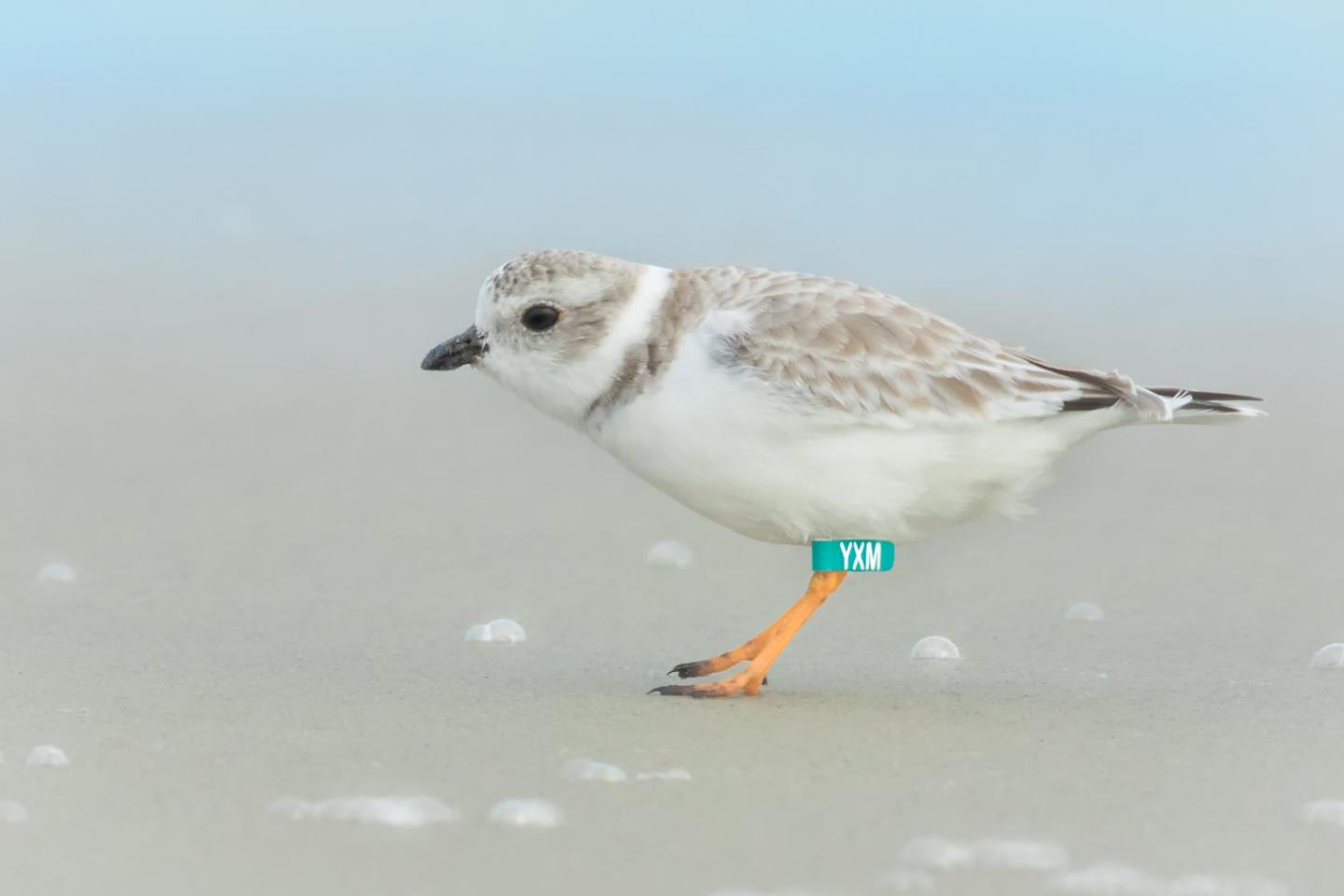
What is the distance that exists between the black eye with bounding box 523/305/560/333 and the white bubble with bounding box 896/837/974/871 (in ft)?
6.43

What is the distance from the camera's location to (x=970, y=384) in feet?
16.3

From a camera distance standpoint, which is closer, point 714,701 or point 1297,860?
point 1297,860

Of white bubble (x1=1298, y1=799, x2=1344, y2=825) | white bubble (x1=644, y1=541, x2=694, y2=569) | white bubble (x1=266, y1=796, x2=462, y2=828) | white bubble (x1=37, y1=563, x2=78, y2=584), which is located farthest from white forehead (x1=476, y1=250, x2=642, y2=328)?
white bubble (x1=1298, y1=799, x2=1344, y2=825)

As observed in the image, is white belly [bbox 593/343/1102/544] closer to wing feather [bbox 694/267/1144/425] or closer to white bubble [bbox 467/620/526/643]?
wing feather [bbox 694/267/1144/425]

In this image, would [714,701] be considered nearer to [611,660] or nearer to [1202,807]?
[611,660]

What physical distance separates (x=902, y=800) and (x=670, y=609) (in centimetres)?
223

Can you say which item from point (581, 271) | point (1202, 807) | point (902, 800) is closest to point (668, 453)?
point (581, 271)

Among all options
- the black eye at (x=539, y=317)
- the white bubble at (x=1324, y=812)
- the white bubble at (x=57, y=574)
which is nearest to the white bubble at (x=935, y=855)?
the white bubble at (x=1324, y=812)

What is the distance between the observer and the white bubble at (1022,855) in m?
3.51

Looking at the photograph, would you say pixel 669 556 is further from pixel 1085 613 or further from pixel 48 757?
pixel 48 757

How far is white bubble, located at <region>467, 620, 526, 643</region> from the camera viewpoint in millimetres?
5664

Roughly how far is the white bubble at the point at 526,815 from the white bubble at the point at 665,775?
34cm

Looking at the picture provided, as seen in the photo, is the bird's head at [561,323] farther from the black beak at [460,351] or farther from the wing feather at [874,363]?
the wing feather at [874,363]

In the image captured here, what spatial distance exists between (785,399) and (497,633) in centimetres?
140
